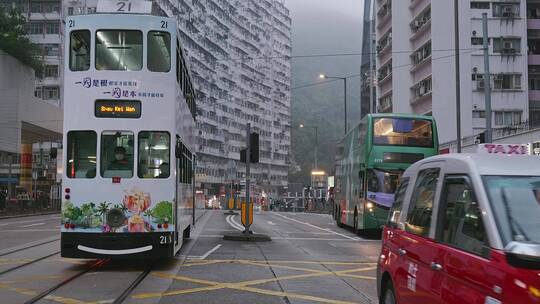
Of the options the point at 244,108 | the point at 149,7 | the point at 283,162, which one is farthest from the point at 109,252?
the point at 283,162

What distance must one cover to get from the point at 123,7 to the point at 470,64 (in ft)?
139

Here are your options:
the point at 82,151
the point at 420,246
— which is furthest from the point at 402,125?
the point at 420,246

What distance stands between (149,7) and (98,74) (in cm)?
220

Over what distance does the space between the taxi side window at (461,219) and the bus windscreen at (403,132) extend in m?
16.9

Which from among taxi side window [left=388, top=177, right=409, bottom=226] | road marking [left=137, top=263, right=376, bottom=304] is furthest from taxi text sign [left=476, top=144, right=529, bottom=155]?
road marking [left=137, top=263, right=376, bottom=304]

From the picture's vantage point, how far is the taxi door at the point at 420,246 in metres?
4.83

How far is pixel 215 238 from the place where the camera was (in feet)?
67.4

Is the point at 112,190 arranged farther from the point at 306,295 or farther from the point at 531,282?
the point at 531,282

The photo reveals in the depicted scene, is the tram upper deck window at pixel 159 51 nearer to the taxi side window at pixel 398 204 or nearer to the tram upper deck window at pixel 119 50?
the tram upper deck window at pixel 119 50

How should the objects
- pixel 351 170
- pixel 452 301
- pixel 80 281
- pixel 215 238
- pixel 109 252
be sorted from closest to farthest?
pixel 452 301 → pixel 80 281 → pixel 109 252 → pixel 215 238 → pixel 351 170

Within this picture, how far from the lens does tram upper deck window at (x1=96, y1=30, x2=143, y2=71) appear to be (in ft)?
40.8

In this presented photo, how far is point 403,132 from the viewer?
21562 mm

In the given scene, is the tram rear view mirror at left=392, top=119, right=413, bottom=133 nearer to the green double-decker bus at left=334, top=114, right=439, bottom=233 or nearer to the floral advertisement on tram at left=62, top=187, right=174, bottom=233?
the green double-decker bus at left=334, top=114, right=439, bottom=233

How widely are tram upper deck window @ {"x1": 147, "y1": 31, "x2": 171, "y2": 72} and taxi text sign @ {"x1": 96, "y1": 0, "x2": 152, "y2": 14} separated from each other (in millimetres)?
743
